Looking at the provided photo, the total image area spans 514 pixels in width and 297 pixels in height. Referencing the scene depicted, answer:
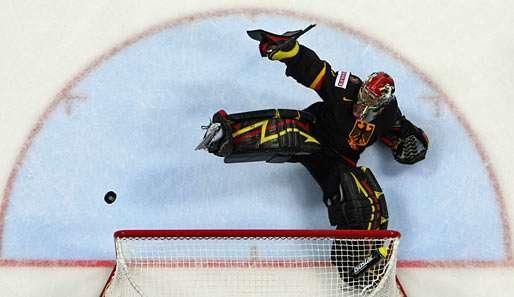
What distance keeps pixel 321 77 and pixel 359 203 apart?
0.73 m

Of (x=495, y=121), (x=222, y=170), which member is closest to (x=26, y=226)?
(x=222, y=170)

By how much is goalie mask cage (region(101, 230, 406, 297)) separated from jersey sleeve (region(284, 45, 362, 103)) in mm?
860

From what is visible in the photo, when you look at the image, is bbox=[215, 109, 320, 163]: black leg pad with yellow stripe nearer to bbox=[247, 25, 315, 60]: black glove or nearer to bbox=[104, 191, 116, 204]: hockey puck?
bbox=[247, 25, 315, 60]: black glove

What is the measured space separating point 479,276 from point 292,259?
1126mm

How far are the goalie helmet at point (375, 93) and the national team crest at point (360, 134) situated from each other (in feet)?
0.53

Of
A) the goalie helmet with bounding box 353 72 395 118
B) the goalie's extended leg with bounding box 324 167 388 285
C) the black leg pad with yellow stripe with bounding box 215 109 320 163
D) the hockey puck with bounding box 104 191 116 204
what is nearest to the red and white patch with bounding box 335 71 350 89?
the goalie helmet with bounding box 353 72 395 118

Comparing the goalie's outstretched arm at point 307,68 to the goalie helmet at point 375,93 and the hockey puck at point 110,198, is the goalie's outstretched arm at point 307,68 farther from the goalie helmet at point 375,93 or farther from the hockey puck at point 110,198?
the hockey puck at point 110,198

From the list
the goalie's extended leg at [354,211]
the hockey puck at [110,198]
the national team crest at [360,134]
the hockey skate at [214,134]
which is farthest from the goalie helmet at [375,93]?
the hockey puck at [110,198]

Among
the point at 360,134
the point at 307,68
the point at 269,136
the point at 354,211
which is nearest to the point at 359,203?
the point at 354,211

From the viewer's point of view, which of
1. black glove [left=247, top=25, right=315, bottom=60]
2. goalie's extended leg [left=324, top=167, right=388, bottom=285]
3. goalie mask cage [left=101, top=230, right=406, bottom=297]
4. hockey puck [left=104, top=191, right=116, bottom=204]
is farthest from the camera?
hockey puck [left=104, top=191, right=116, bottom=204]

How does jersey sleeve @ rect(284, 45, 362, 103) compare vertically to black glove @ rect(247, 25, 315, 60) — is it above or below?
below

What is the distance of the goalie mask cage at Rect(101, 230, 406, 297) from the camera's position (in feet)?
13.4

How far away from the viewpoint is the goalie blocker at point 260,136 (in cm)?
381

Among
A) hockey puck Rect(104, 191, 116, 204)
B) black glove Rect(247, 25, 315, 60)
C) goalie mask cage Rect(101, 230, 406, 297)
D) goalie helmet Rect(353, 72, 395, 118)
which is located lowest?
goalie mask cage Rect(101, 230, 406, 297)
